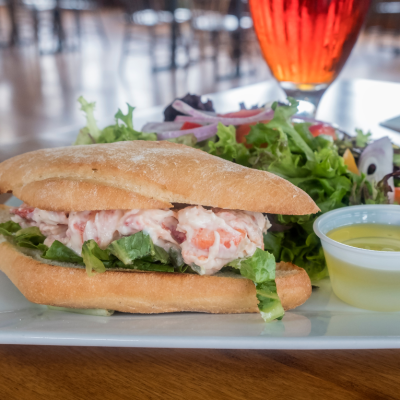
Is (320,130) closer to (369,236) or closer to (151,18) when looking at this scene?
(369,236)

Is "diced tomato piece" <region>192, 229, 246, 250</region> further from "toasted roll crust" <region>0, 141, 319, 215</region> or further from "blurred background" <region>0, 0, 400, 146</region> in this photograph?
"blurred background" <region>0, 0, 400, 146</region>

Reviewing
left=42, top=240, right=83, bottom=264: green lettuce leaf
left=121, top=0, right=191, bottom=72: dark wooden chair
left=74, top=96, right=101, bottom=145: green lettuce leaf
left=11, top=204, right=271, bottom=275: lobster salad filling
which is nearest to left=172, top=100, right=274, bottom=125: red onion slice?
left=74, top=96, right=101, bottom=145: green lettuce leaf

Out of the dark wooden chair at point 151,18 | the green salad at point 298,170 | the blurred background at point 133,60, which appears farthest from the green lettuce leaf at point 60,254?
the dark wooden chair at point 151,18

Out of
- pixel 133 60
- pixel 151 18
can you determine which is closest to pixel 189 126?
pixel 133 60

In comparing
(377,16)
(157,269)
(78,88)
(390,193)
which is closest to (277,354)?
(157,269)

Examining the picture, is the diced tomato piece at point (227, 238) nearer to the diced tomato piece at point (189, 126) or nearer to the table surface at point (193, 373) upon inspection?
the table surface at point (193, 373)

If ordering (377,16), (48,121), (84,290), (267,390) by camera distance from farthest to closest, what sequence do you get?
(377,16) < (48,121) < (84,290) < (267,390)

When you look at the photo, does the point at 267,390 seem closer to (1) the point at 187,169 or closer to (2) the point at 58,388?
(2) the point at 58,388
